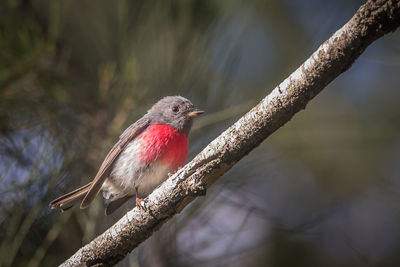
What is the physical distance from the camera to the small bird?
321cm

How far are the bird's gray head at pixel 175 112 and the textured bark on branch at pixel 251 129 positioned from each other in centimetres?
111

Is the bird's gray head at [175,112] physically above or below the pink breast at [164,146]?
above

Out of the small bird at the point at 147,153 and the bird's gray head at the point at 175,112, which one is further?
the bird's gray head at the point at 175,112

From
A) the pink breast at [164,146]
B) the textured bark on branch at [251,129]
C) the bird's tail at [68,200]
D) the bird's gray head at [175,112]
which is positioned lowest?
the textured bark on branch at [251,129]

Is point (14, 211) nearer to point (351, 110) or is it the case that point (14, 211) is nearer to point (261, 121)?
point (261, 121)

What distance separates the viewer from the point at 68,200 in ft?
9.52

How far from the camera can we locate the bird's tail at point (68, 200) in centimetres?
283

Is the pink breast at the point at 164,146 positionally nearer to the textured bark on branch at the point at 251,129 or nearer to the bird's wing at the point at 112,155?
the bird's wing at the point at 112,155

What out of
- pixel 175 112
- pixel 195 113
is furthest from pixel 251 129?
pixel 175 112

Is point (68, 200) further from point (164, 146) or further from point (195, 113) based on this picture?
point (195, 113)

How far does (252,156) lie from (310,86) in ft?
5.07

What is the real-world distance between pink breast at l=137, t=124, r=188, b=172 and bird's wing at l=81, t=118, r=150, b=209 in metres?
0.08

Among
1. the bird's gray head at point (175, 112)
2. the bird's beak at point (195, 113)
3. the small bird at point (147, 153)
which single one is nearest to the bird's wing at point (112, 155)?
the small bird at point (147, 153)

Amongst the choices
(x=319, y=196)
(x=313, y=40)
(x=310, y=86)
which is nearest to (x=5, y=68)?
(x=310, y=86)
